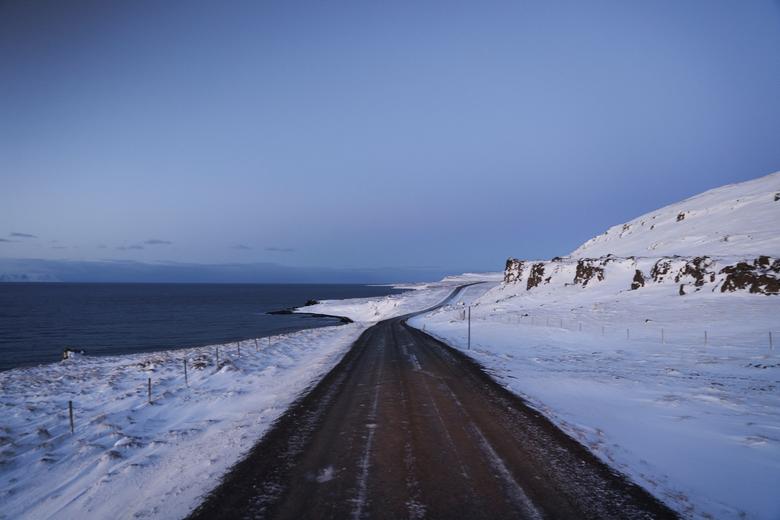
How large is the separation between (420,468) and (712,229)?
6769 cm

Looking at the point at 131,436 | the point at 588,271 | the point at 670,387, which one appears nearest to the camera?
the point at 131,436

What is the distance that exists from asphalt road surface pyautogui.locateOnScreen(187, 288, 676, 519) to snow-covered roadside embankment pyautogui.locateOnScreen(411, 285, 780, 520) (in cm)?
103

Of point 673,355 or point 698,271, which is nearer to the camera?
point 673,355

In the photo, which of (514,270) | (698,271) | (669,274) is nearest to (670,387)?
(698,271)

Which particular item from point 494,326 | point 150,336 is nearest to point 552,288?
point 494,326

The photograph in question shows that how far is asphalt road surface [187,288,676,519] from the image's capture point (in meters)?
6.26

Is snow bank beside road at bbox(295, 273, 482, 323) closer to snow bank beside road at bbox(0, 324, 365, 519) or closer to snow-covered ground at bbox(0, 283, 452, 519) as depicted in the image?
snow-covered ground at bbox(0, 283, 452, 519)

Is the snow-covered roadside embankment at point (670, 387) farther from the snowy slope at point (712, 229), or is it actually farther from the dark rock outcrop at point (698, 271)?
the snowy slope at point (712, 229)

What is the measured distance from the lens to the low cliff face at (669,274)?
36688mm

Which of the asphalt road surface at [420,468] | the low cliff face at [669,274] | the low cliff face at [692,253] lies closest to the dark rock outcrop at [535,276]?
the low cliff face at [669,274]

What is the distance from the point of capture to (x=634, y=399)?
539 inches

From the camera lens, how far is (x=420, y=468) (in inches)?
306

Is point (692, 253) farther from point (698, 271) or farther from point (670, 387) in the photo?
point (670, 387)

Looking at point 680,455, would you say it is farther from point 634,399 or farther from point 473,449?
point 634,399
